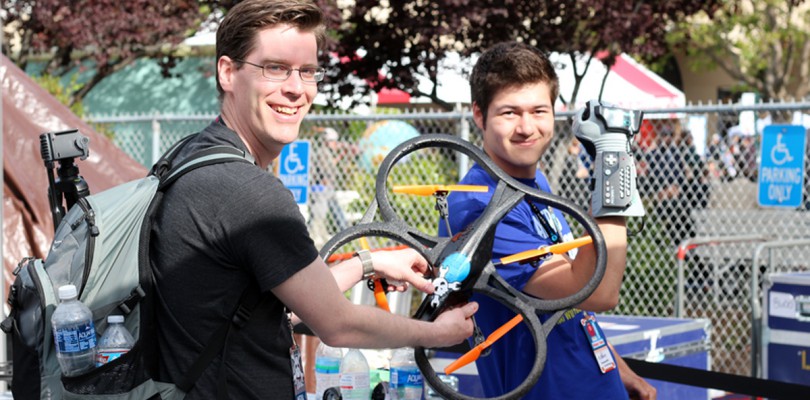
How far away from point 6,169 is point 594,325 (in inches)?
169

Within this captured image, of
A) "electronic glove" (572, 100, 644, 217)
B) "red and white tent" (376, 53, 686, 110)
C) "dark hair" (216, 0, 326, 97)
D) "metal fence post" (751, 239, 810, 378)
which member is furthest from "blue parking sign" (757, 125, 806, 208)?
"dark hair" (216, 0, 326, 97)

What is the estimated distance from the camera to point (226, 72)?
8.25 ft

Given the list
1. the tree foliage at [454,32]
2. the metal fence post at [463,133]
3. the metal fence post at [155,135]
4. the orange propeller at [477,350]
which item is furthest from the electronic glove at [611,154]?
Answer: the tree foliage at [454,32]

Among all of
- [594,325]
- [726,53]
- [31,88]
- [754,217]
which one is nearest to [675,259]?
[754,217]

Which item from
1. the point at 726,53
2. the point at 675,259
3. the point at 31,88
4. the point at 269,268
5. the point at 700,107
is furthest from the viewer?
the point at 726,53

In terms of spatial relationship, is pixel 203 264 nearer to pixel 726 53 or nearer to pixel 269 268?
pixel 269 268

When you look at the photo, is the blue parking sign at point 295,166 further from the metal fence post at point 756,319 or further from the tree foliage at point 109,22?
the tree foliage at point 109,22

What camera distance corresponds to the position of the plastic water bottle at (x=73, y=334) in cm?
226

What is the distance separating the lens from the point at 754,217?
854 centimetres

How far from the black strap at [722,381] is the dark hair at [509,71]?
157 cm

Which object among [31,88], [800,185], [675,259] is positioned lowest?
[675,259]

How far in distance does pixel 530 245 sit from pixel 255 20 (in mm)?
980

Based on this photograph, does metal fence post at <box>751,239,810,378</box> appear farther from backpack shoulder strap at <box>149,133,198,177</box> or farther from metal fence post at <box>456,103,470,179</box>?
backpack shoulder strap at <box>149,133,198,177</box>

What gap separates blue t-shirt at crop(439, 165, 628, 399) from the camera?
292cm
